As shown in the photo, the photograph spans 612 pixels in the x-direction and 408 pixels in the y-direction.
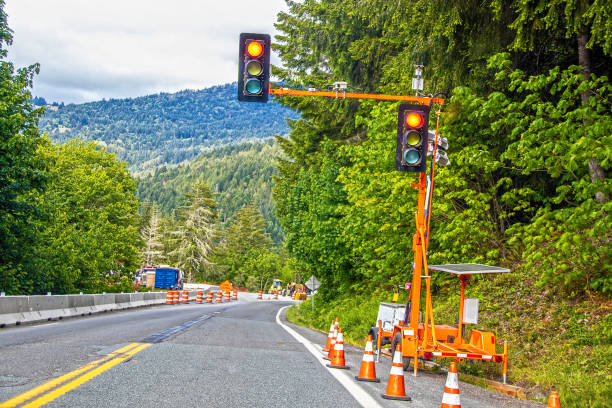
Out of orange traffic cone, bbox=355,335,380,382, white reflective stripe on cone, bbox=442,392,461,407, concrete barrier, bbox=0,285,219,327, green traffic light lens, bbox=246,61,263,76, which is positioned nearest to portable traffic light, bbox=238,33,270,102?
green traffic light lens, bbox=246,61,263,76

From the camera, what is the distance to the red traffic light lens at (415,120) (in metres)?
9.51

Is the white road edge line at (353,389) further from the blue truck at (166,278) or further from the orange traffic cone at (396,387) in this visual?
the blue truck at (166,278)

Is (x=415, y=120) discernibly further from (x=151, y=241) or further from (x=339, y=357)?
(x=151, y=241)

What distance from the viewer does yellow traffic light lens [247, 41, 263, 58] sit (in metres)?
9.05

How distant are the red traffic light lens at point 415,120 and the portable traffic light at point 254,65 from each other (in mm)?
2354

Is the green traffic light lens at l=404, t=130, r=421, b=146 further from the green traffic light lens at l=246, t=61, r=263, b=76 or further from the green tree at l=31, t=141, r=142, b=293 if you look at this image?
the green tree at l=31, t=141, r=142, b=293

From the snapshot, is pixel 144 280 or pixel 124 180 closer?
pixel 124 180

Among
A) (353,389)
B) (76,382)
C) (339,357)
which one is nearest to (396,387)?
(353,389)

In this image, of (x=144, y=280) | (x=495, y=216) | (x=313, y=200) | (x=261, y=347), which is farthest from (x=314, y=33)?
(x=144, y=280)

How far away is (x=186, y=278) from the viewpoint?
105 meters

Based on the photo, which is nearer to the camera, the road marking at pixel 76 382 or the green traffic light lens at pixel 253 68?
the road marking at pixel 76 382

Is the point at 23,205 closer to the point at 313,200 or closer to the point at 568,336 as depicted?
the point at 313,200

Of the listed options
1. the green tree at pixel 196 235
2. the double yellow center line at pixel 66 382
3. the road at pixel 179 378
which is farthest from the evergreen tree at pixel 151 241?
the double yellow center line at pixel 66 382

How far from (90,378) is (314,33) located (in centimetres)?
2395
